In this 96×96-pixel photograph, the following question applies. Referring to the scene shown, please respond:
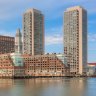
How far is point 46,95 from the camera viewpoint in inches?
3056

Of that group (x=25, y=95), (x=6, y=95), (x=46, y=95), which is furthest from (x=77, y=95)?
(x=6, y=95)

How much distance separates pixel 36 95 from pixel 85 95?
1231 cm

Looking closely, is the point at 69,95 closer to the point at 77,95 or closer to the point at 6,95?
the point at 77,95

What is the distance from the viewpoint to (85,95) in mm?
78938

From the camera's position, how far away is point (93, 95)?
80500 millimetres

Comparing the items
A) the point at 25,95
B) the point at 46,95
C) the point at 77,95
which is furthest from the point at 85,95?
the point at 25,95

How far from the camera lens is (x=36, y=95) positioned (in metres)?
77.1

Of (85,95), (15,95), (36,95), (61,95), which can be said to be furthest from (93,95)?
(15,95)

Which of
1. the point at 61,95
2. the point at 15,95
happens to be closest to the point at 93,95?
the point at 61,95

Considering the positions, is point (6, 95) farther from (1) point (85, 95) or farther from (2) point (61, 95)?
(1) point (85, 95)

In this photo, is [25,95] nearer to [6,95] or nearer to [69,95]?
[6,95]

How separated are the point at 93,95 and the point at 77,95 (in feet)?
17.6

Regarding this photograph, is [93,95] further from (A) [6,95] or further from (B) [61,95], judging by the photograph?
(A) [6,95]

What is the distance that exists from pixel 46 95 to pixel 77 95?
760 centimetres
